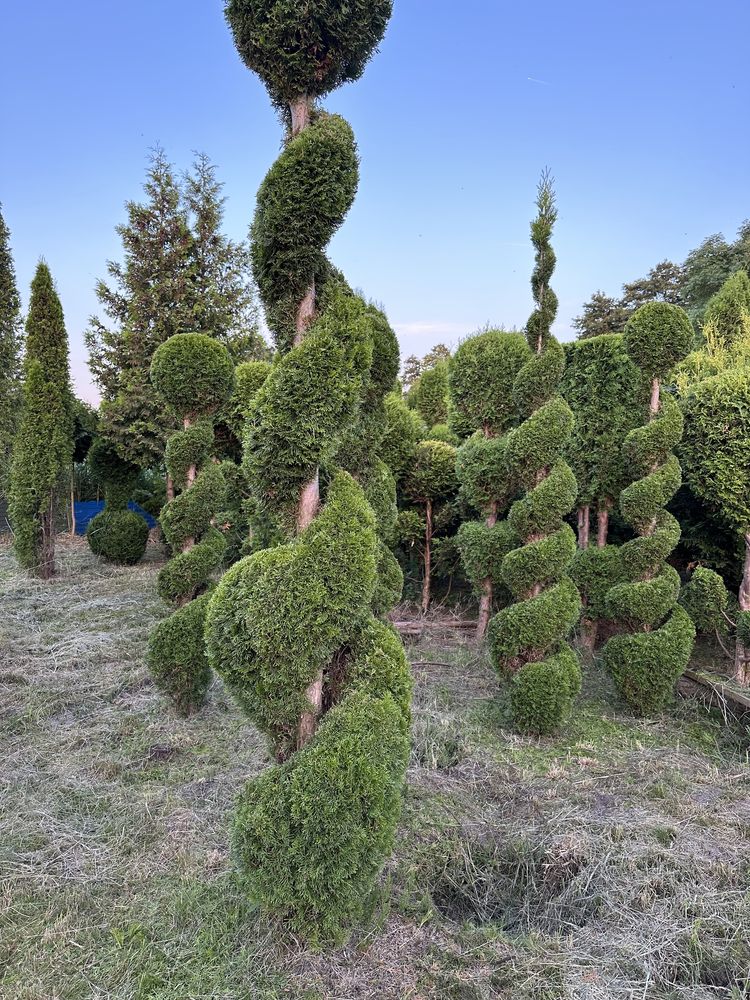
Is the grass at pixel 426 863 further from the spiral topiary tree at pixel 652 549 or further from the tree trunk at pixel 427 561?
the tree trunk at pixel 427 561

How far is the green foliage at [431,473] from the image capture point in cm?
671

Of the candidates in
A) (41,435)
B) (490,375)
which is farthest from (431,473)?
(41,435)

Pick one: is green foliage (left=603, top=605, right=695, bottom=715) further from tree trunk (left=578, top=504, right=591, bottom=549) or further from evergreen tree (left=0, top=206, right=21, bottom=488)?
evergreen tree (left=0, top=206, right=21, bottom=488)

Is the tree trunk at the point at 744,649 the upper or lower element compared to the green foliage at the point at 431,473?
lower

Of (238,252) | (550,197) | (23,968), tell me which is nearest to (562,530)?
(550,197)

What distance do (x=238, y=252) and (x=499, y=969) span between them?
1344 centimetres

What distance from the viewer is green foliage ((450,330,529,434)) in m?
5.17

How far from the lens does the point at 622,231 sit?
6281 mm

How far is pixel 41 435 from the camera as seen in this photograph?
8.12 meters

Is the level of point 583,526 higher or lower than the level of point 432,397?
lower

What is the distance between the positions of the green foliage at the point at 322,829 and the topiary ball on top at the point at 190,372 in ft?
11.7

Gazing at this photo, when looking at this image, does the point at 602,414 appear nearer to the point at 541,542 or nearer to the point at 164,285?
the point at 541,542

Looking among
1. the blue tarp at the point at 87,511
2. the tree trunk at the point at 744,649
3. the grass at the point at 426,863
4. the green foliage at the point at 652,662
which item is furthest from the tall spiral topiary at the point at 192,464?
the blue tarp at the point at 87,511

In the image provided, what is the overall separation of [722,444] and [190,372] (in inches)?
187
